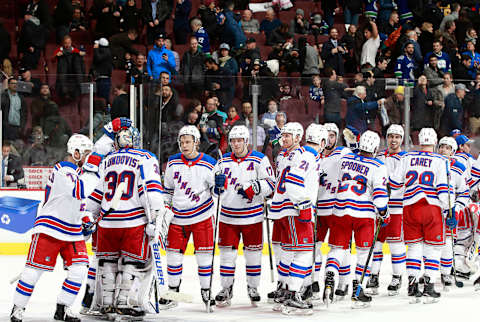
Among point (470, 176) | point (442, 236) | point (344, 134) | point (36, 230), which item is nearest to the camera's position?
point (36, 230)

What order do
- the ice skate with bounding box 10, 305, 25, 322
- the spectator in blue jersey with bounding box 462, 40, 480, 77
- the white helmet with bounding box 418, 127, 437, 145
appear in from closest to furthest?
1. the ice skate with bounding box 10, 305, 25, 322
2. the white helmet with bounding box 418, 127, 437, 145
3. the spectator in blue jersey with bounding box 462, 40, 480, 77

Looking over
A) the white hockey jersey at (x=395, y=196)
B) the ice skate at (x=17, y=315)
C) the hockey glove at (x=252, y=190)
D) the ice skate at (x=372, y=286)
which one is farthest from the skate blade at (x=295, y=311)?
the ice skate at (x=17, y=315)

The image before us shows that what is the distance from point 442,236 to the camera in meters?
8.05

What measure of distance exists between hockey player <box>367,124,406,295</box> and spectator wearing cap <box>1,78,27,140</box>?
4.80 metres

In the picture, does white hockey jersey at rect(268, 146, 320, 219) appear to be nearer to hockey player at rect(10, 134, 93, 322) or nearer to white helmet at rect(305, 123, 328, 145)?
white helmet at rect(305, 123, 328, 145)

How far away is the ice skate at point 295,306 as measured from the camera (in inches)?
291

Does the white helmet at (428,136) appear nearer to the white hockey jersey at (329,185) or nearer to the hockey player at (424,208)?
the hockey player at (424,208)

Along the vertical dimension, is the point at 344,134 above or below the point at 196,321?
above

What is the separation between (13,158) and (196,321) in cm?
491

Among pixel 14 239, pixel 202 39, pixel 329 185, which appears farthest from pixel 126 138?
pixel 202 39

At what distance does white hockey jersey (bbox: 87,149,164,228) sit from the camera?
6.93m

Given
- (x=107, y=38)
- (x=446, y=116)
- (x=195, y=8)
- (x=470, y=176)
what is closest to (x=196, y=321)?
(x=470, y=176)

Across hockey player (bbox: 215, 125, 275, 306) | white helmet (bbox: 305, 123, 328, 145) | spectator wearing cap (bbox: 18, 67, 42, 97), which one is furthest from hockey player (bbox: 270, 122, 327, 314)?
spectator wearing cap (bbox: 18, 67, 42, 97)

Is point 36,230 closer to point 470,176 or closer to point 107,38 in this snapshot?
point 470,176
